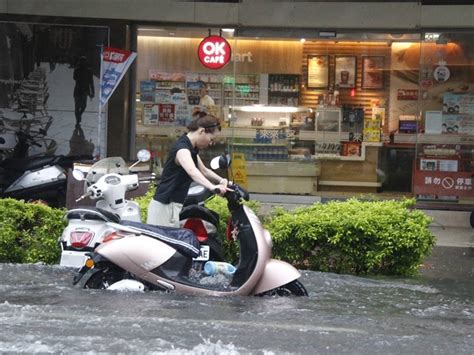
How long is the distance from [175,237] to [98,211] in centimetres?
100

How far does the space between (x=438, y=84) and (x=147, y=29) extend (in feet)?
18.1

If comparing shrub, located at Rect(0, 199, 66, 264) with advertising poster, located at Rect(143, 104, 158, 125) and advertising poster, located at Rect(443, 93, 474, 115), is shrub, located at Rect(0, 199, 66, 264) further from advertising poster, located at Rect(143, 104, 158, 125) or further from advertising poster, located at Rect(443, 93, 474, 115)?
advertising poster, located at Rect(443, 93, 474, 115)

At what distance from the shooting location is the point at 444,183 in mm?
13930

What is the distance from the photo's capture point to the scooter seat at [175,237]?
645 cm

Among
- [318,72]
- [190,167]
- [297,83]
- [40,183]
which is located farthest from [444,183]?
[190,167]

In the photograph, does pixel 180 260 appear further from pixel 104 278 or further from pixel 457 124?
pixel 457 124

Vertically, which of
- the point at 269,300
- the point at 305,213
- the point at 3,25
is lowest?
the point at 269,300

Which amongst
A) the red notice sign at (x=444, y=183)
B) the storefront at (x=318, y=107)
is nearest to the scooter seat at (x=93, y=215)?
the storefront at (x=318, y=107)

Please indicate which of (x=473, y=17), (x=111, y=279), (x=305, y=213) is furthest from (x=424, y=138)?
(x=111, y=279)

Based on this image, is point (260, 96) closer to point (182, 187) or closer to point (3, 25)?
point (3, 25)

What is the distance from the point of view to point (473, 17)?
1344cm

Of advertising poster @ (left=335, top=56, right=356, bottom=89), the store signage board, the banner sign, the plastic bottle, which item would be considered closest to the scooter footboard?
the plastic bottle

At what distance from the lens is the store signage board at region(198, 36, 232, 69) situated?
1416cm

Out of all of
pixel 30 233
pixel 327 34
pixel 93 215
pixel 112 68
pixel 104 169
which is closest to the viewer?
pixel 93 215
